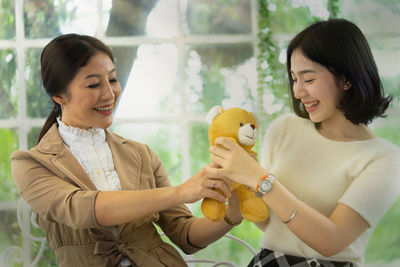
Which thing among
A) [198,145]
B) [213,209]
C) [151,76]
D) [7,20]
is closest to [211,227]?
[213,209]

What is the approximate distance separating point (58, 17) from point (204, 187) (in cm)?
177

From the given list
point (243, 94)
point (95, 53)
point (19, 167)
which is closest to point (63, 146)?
point (19, 167)

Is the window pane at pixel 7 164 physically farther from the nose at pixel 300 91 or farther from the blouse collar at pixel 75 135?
the nose at pixel 300 91

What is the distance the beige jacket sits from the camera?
1.37 meters

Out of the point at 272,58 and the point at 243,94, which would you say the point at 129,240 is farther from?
the point at 272,58

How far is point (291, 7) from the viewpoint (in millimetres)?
2709

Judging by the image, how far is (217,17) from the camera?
2686mm

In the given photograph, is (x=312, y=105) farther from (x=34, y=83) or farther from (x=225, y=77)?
(x=34, y=83)

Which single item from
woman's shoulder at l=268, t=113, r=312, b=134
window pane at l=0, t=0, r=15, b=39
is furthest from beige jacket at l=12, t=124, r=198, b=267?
window pane at l=0, t=0, r=15, b=39

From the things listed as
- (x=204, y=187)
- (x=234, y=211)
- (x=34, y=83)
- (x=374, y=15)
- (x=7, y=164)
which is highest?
(x=374, y=15)

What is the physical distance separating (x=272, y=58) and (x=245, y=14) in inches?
12.7

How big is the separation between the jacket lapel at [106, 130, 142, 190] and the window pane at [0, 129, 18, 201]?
1208 mm

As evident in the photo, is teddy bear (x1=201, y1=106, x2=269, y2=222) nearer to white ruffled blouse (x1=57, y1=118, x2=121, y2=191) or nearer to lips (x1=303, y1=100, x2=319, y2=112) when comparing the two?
lips (x1=303, y1=100, x2=319, y2=112)

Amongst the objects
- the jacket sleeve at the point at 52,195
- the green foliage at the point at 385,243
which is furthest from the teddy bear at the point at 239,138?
the green foliage at the point at 385,243
